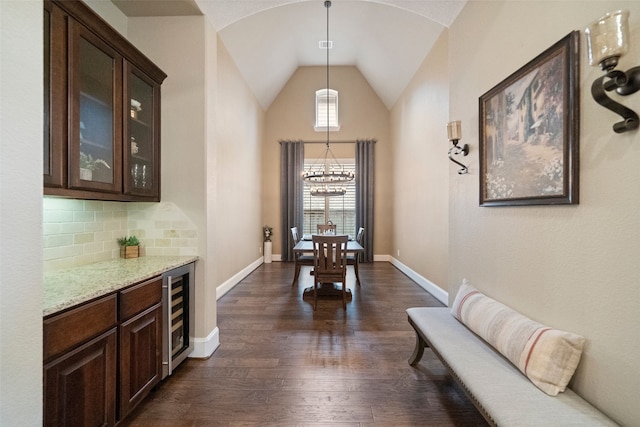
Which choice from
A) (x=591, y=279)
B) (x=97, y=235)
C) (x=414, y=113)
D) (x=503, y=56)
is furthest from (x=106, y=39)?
(x=414, y=113)

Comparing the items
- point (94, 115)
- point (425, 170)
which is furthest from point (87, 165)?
point (425, 170)

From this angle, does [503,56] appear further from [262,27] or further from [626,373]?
[262,27]

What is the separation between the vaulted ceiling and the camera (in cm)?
227

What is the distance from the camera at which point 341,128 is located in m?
6.79

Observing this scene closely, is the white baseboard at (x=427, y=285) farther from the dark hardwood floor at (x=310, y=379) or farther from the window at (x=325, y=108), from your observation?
the window at (x=325, y=108)

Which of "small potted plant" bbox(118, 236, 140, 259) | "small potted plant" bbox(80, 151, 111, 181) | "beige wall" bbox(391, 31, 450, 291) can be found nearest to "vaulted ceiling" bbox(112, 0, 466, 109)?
"beige wall" bbox(391, 31, 450, 291)

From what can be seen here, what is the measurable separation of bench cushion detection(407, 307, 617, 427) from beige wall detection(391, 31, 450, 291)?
137cm

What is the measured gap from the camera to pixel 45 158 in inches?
52.1

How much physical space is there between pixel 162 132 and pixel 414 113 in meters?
4.16

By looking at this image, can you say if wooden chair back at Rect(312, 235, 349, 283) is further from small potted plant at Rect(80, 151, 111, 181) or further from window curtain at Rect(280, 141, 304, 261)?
window curtain at Rect(280, 141, 304, 261)

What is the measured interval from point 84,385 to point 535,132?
8.49 ft

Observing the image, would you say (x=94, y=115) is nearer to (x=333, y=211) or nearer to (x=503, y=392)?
(x=503, y=392)

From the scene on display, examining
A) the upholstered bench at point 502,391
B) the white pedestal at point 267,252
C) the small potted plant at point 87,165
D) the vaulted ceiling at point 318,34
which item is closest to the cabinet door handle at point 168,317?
the small potted plant at point 87,165

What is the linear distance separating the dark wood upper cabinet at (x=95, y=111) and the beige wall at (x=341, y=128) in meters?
4.60
